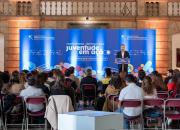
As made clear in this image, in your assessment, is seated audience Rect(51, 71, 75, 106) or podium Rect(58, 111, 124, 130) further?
seated audience Rect(51, 71, 75, 106)

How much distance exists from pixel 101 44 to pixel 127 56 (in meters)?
1.12

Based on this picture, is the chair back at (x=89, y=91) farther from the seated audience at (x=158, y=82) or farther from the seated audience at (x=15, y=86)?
the seated audience at (x=15, y=86)

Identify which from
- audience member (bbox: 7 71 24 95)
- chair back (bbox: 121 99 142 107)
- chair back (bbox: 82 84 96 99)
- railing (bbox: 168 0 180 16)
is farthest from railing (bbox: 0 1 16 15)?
chair back (bbox: 121 99 142 107)

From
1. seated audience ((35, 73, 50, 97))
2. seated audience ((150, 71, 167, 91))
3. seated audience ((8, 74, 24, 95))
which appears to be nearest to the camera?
seated audience ((35, 73, 50, 97))

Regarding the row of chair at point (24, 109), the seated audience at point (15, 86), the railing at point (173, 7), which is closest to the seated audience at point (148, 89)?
the row of chair at point (24, 109)

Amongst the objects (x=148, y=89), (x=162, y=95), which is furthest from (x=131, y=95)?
(x=162, y=95)

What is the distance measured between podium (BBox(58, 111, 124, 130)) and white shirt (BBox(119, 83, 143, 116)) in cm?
540

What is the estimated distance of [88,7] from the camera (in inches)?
742

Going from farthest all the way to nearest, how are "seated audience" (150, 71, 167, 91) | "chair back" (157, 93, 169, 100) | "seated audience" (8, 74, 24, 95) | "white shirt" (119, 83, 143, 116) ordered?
"seated audience" (150, 71, 167, 91), "seated audience" (8, 74, 24, 95), "chair back" (157, 93, 169, 100), "white shirt" (119, 83, 143, 116)

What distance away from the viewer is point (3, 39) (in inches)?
724

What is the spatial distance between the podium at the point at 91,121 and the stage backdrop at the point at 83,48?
13.8 meters

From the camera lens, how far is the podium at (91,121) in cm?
259

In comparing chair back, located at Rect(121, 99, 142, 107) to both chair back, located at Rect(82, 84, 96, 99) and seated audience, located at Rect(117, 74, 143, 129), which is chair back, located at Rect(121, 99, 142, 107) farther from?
chair back, located at Rect(82, 84, 96, 99)

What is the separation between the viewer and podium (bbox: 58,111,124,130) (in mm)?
2590
